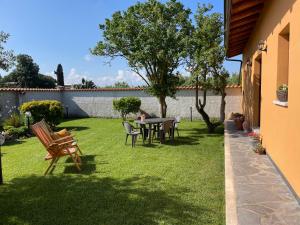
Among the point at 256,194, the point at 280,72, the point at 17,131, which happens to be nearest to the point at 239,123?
the point at 280,72

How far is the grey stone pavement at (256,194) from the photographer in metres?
3.55

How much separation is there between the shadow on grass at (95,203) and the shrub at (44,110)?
7790mm

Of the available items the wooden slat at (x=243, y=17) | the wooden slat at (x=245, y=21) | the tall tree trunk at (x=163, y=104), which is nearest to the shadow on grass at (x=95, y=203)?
the wooden slat at (x=243, y=17)

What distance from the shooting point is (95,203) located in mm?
4770

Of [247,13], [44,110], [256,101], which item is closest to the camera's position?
[247,13]

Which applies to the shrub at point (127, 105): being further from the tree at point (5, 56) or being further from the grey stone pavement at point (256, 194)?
the tree at point (5, 56)

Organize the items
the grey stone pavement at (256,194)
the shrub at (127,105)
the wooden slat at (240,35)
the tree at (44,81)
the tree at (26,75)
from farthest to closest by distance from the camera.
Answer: the tree at (44,81), the tree at (26,75), the shrub at (127,105), the wooden slat at (240,35), the grey stone pavement at (256,194)

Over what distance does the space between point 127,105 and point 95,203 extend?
1269 cm

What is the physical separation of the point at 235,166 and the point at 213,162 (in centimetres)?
140

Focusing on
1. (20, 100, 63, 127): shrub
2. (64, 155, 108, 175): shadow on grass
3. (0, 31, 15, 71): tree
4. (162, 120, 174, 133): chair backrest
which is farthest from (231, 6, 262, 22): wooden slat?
(20, 100, 63, 127): shrub

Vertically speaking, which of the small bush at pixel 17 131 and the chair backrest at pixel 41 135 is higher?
the chair backrest at pixel 41 135

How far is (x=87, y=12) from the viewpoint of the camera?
15938mm

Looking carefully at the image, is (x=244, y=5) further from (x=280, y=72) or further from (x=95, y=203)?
(x=95, y=203)

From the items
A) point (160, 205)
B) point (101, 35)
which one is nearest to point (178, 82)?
point (101, 35)
